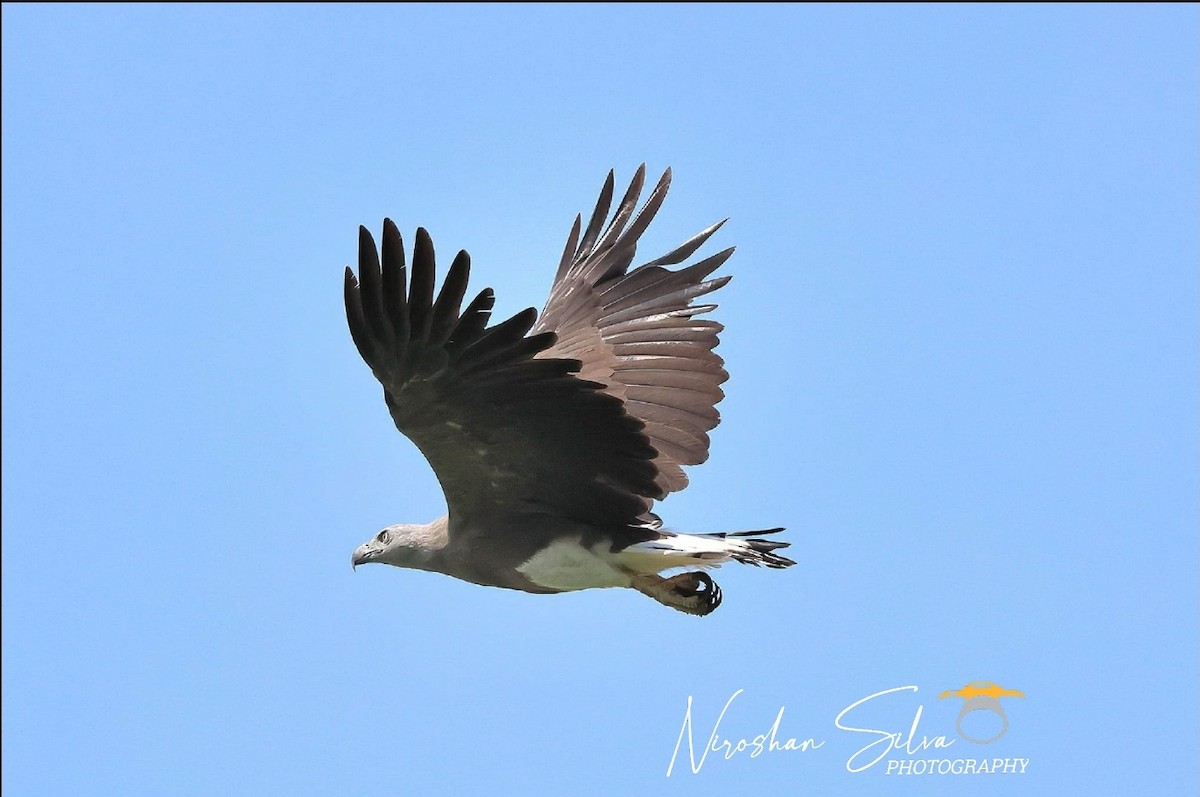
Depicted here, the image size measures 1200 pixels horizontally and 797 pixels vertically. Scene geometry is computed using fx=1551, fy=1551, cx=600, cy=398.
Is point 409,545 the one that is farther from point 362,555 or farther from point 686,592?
point 686,592

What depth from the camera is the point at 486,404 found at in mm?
8383

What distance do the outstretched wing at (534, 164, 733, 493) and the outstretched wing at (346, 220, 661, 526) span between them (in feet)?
2.79

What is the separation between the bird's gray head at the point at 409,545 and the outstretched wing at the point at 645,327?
4.63 ft

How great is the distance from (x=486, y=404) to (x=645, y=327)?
219cm

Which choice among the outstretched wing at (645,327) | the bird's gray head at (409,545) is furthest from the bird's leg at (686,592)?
the bird's gray head at (409,545)

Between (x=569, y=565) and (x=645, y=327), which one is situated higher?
(x=645, y=327)

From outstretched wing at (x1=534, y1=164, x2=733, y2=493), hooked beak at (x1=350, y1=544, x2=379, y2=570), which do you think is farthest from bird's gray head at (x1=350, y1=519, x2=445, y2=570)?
outstretched wing at (x1=534, y1=164, x2=733, y2=493)

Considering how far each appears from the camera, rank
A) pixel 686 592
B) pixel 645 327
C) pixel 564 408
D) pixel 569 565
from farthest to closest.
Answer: pixel 645 327
pixel 686 592
pixel 569 565
pixel 564 408

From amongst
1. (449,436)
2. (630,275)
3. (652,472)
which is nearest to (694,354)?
(630,275)

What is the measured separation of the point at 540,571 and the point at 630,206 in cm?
273

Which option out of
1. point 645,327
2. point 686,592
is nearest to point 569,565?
point 686,592

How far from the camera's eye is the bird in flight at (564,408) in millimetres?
8070

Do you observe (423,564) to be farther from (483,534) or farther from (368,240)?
(368,240)

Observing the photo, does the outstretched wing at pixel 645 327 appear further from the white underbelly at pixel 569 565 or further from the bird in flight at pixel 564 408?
the white underbelly at pixel 569 565
